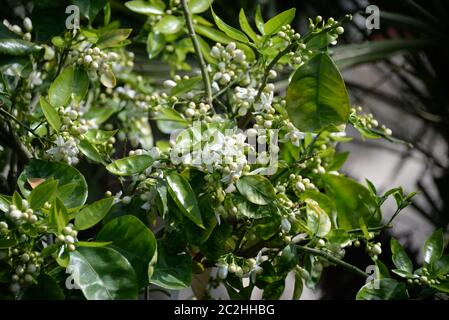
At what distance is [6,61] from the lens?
74 cm

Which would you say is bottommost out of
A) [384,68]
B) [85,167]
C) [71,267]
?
[384,68]

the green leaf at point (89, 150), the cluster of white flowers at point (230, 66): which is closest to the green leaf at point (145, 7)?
the cluster of white flowers at point (230, 66)

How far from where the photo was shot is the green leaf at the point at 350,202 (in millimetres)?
748

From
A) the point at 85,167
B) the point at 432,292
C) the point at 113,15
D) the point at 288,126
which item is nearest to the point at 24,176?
the point at 288,126

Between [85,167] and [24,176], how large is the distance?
632 millimetres

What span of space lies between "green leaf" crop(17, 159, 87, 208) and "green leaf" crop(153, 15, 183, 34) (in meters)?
0.26

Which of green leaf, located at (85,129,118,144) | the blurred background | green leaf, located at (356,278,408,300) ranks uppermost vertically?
green leaf, located at (85,129,118,144)

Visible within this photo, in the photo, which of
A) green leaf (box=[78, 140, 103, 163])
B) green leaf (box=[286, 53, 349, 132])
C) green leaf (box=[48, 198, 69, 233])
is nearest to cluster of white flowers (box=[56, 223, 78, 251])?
green leaf (box=[48, 198, 69, 233])

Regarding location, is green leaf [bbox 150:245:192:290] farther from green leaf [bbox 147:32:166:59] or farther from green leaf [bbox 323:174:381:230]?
green leaf [bbox 147:32:166:59]

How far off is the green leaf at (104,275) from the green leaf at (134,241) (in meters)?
0.02

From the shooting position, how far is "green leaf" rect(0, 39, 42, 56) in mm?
736

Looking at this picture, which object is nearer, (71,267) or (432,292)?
(71,267)

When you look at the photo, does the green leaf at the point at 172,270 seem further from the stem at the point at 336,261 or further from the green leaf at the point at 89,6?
the green leaf at the point at 89,6
